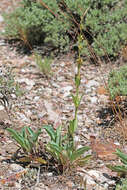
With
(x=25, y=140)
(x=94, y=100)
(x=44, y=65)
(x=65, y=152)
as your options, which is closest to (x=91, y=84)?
(x=94, y=100)

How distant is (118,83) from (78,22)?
1247mm

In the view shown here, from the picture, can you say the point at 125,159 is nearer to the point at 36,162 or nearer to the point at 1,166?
the point at 36,162

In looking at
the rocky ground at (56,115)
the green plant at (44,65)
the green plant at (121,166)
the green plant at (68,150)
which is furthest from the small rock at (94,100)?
the green plant at (121,166)

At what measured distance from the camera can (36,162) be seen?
2.55 metres

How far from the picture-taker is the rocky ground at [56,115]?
2467mm

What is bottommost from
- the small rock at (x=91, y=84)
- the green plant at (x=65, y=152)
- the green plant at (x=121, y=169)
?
the green plant at (x=121, y=169)

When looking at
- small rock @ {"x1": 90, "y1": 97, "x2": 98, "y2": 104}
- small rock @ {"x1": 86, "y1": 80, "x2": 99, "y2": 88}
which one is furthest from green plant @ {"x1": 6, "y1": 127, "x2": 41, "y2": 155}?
small rock @ {"x1": 86, "y1": 80, "x2": 99, "y2": 88}

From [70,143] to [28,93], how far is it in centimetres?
155

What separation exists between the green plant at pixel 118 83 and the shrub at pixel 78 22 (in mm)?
750

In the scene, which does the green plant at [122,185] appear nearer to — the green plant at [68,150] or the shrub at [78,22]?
the green plant at [68,150]

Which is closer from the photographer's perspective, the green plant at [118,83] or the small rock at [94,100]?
the green plant at [118,83]

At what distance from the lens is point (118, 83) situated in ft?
11.5

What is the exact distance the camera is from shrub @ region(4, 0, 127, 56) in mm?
4305

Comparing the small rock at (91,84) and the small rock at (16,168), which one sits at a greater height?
the small rock at (91,84)
